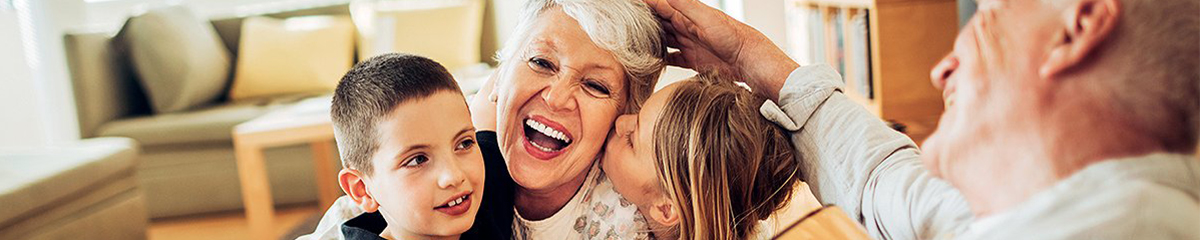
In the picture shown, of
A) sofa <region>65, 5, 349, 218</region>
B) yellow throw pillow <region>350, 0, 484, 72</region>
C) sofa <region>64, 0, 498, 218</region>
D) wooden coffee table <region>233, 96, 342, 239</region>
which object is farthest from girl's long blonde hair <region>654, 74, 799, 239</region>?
yellow throw pillow <region>350, 0, 484, 72</region>

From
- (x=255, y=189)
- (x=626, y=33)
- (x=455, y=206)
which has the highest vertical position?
(x=626, y=33)

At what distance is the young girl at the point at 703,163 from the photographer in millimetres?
1345

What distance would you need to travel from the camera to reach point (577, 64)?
153cm

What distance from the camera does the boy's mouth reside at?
1.25 m

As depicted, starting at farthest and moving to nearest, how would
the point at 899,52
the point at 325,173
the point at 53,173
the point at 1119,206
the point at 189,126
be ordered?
Answer: 1. the point at 189,126
2. the point at 325,173
3. the point at 899,52
4. the point at 53,173
5. the point at 1119,206

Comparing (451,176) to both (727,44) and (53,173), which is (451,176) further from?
(53,173)

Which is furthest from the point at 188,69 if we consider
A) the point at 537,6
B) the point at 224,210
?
the point at 537,6

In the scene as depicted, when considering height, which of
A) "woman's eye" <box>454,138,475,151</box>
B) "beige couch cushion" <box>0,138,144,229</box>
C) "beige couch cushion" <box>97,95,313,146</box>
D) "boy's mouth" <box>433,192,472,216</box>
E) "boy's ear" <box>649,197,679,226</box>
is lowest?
"beige couch cushion" <box>97,95,313,146</box>

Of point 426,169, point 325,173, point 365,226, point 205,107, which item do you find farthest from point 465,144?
point 205,107

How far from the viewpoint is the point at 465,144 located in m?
1.29

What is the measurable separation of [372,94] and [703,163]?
43 cm

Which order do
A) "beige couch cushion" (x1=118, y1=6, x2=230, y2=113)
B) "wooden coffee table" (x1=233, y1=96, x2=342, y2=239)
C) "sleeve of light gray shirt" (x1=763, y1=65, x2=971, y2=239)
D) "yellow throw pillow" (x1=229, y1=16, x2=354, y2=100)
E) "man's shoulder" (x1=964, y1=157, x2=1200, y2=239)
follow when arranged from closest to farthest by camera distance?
"man's shoulder" (x1=964, y1=157, x2=1200, y2=239) < "sleeve of light gray shirt" (x1=763, y1=65, x2=971, y2=239) < "wooden coffee table" (x1=233, y1=96, x2=342, y2=239) < "beige couch cushion" (x1=118, y1=6, x2=230, y2=113) < "yellow throw pillow" (x1=229, y1=16, x2=354, y2=100)

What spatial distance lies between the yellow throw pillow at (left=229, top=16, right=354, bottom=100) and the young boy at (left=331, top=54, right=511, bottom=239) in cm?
379

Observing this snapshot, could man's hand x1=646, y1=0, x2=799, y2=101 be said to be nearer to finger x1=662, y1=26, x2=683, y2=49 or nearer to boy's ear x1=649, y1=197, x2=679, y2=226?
finger x1=662, y1=26, x2=683, y2=49
